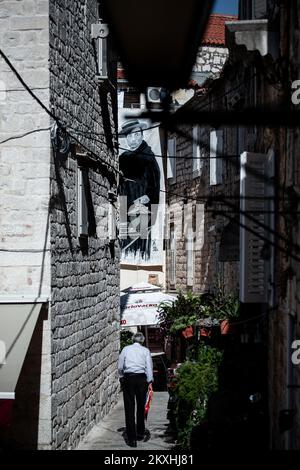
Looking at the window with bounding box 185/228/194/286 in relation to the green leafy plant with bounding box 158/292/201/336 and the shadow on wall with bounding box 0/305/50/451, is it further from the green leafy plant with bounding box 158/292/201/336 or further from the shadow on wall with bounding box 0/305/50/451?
the shadow on wall with bounding box 0/305/50/451

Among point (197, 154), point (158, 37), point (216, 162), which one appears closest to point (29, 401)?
point (158, 37)

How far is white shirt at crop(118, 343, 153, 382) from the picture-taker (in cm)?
1241

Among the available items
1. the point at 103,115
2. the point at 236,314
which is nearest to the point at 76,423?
the point at 236,314

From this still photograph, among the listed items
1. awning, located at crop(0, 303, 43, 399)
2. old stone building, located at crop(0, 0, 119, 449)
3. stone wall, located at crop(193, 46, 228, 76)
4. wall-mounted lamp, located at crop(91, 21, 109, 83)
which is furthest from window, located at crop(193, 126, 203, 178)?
awning, located at crop(0, 303, 43, 399)

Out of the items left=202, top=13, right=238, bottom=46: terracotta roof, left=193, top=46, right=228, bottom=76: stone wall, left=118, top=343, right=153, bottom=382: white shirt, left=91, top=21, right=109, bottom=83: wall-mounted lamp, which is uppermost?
left=202, top=13, right=238, bottom=46: terracotta roof

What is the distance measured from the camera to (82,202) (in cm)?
1284

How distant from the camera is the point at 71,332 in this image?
11.8 m

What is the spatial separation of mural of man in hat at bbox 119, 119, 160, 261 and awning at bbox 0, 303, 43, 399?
644 inches

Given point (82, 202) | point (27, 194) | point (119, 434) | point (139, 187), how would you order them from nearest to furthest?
point (27, 194), point (82, 202), point (119, 434), point (139, 187)

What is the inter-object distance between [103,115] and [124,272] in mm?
12345

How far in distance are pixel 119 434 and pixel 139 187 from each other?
14725 millimetres

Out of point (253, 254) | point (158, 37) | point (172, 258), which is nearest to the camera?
point (158, 37)

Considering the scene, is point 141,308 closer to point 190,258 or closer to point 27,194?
point 190,258
